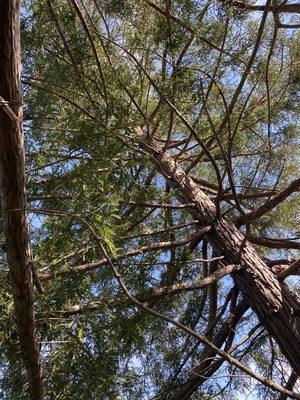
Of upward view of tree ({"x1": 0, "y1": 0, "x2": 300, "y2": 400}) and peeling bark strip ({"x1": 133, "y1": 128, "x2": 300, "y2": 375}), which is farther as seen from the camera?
peeling bark strip ({"x1": 133, "y1": 128, "x2": 300, "y2": 375})

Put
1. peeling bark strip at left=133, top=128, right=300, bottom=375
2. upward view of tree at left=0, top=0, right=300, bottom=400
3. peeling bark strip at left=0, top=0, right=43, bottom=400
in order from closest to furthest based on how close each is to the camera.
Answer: peeling bark strip at left=0, top=0, right=43, bottom=400, upward view of tree at left=0, top=0, right=300, bottom=400, peeling bark strip at left=133, top=128, right=300, bottom=375

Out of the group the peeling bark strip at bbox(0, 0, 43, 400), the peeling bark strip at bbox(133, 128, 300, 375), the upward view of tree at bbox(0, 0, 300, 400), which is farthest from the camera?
the peeling bark strip at bbox(133, 128, 300, 375)

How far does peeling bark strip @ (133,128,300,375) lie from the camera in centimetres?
250

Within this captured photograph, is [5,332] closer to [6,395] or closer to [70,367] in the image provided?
[70,367]

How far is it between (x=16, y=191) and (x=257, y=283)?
1.55 meters

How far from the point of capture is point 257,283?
2719mm

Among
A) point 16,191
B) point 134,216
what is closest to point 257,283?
point 134,216

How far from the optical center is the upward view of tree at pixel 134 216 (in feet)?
6.58

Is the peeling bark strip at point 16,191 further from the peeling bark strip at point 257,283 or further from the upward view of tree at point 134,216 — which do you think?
the peeling bark strip at point 257,283

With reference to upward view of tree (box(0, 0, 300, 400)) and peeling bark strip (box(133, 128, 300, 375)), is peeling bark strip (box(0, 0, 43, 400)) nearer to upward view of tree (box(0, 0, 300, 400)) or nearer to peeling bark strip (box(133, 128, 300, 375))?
upward view of tree (box(0, 0, 300, 400))

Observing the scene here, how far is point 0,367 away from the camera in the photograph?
9.43ft

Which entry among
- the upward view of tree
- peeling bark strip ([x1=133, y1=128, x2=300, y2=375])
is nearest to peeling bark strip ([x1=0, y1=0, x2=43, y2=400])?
the upward view of tree

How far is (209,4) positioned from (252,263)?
5.34ft

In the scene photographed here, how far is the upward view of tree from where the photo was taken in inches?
79.0
